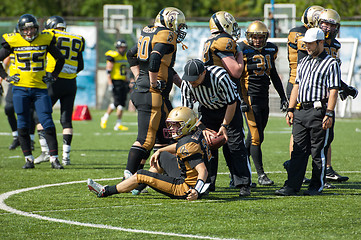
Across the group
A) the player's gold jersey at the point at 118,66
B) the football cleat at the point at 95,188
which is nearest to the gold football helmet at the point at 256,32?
the football cleat at the point at 95,188

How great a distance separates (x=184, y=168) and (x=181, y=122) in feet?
1.57

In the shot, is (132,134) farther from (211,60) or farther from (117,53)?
(211,60)

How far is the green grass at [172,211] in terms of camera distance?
18.1 ft

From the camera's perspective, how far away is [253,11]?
3538cm

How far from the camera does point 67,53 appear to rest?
1038 centimetres

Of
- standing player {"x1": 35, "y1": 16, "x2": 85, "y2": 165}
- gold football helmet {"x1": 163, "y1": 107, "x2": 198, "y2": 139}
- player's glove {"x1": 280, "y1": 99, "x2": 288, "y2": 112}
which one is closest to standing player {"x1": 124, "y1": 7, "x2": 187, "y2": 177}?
gold football helmet {"x1": 163, "y1": 107, "x2": 198, "y2": 139}

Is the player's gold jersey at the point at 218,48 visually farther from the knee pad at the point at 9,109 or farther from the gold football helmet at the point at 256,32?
the knee pad at the point at 9,109

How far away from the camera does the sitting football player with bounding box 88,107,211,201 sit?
6.74 m

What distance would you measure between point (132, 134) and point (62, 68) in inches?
219

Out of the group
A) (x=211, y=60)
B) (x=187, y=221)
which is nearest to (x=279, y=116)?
(x=211, y=60)

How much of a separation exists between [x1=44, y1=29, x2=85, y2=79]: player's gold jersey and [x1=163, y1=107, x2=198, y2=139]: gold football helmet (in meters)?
3.86

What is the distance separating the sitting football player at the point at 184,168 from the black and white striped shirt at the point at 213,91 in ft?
1.10

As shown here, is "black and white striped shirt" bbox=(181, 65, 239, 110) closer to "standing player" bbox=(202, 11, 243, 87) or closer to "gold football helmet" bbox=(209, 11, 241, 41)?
"standing player" bbox=(202, 11, 243, 87)

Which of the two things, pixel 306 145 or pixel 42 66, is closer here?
pixel 306 145
